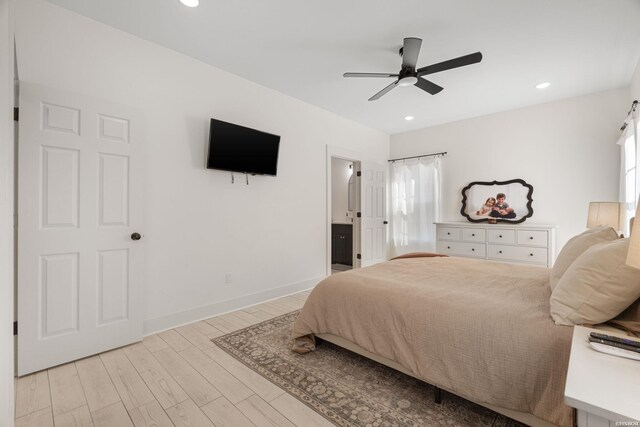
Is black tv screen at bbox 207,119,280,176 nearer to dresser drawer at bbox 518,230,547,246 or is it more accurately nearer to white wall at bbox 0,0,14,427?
white wall at bbox 0,0,14,427

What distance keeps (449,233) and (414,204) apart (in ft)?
3.22

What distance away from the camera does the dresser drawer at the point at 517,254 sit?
371cm

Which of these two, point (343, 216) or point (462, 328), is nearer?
point (462, 328)

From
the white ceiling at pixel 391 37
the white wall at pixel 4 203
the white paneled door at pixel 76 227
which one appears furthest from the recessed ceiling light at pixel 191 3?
the white wall at pixel 4 203

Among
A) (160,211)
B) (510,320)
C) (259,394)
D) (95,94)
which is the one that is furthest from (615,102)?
(95,94)

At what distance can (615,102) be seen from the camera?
352 cm

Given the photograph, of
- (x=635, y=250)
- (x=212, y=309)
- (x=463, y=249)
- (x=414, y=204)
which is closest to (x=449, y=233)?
(x=463, y=249)

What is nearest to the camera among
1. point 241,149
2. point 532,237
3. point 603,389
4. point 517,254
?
point 603,389

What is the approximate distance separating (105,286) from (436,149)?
5050 millimetres

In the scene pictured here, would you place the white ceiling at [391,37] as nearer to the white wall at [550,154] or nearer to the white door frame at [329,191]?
the white wall at [550,154]

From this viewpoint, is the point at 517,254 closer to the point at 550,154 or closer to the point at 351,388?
the point at 550,154

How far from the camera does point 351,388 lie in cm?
180

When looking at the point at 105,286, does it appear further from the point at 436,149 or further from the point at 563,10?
the point at 436,149

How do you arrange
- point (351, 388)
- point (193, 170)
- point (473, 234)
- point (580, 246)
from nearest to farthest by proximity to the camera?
1. point (580, 246)
2. point (351, 388)
3. point (193, 170)
4. point (473, 234)
